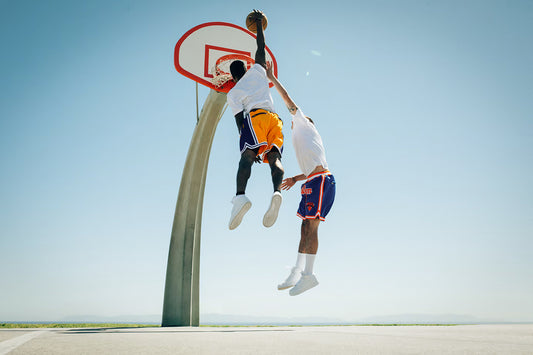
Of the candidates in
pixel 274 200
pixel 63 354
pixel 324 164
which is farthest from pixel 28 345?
pixel 324 164

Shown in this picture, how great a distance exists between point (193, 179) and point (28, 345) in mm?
8121

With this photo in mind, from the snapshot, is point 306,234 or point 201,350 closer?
point 201,350

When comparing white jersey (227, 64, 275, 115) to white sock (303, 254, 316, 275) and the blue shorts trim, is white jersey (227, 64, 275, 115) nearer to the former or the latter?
the blue shorts trim

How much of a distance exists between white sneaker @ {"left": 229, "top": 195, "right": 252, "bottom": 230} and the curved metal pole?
6502mm

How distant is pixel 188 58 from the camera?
8.85 metres

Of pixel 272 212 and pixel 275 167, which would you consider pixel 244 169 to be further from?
pixel 272 212

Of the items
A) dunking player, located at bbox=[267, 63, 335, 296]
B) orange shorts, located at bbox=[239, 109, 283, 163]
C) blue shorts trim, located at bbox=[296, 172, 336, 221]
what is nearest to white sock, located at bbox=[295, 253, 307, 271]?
dunking player, located at bbox=[267, 63, 335, 296]

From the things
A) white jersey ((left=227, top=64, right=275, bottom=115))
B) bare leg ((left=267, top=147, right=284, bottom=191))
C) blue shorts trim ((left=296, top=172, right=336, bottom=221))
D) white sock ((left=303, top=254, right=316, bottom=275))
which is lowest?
white sock ((left=303, top=254, right=316, bottom=275))

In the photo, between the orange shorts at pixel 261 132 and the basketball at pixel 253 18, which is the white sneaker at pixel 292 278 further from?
the basketball at pixel 253 18

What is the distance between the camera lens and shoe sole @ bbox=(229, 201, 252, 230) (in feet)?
15.1

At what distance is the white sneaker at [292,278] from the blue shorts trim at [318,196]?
690 mm

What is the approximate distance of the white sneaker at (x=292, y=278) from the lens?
5.11 meters

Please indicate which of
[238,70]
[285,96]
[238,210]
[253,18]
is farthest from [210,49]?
[238,210]

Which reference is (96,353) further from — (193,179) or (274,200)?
(193,179)
